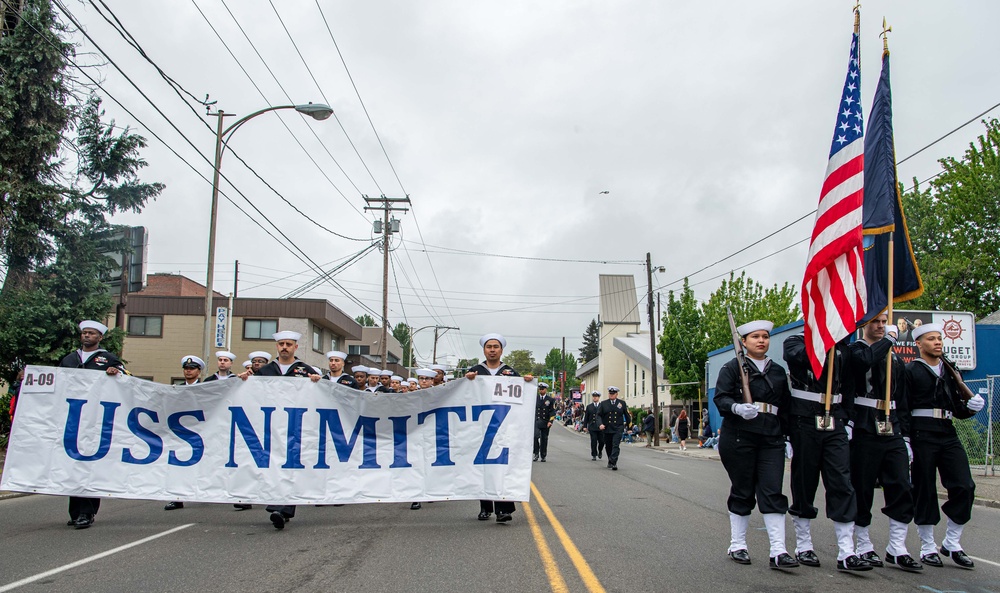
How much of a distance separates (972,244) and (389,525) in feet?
119

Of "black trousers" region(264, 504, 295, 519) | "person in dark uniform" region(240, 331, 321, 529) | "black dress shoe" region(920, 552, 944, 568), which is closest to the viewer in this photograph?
"black dress shoe" region(920, 552, 944, 568)

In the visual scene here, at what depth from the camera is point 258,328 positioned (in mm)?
40594

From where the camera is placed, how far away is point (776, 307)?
1679 inches

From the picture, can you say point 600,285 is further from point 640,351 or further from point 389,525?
point 389,525

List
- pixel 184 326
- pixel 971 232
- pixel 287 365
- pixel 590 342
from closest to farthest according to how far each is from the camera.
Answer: pixel 287 365, pixel 971 232, pixel 184 326, pixel 590 342

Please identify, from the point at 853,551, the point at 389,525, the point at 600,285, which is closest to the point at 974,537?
the point at 853,551

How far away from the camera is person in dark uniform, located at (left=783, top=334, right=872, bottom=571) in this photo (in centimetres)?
588

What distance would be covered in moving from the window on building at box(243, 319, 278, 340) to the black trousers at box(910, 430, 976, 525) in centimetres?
3702

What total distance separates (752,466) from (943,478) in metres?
1.71

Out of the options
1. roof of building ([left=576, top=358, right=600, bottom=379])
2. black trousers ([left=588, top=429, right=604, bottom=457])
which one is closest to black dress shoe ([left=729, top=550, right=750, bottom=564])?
black trousers ([left=588, top=429, right=604, bottom=457])

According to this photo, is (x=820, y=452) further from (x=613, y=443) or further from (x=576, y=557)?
(x=613, y=443)

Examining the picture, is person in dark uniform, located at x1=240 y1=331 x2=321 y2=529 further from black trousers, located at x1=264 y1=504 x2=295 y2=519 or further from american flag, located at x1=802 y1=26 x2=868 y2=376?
american flag, located at x1=802 y1=26 x2=868 y2=376

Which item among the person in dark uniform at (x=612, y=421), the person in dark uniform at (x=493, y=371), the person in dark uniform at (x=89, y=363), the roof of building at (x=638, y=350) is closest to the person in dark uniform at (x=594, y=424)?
the person in dark uniform at (x=612, y=421)

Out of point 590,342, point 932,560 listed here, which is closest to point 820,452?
point 932,560
